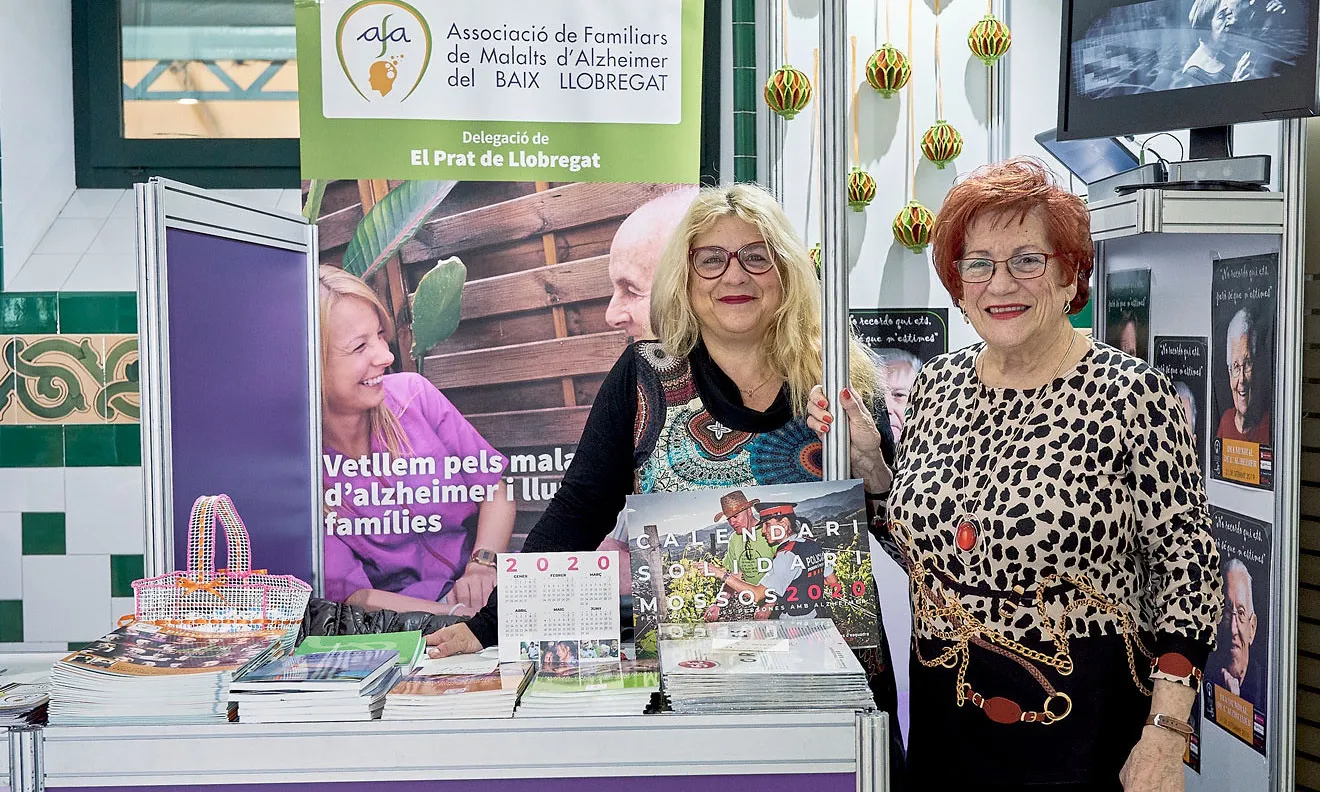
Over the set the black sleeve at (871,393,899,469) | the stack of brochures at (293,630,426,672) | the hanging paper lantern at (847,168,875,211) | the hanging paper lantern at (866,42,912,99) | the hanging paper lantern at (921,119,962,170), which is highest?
the hanging paper lantern at (866,42,912,99)

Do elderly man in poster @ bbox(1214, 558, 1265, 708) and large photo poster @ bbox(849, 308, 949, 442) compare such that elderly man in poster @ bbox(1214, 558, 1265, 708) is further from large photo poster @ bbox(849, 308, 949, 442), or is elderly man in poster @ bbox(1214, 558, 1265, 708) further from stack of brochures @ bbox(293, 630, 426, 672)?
stack of brochures @ bbox(293, 630, 426, 672)

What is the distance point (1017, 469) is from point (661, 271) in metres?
0.84

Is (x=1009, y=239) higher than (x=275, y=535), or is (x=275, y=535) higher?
(x=1009, y=239)

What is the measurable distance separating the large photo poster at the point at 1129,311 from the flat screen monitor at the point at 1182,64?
449 mm

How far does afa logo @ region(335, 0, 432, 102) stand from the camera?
9.25 ft

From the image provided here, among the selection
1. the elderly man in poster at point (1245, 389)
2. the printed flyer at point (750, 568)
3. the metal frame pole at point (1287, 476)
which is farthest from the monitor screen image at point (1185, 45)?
the printed flyer at point (750, 568)

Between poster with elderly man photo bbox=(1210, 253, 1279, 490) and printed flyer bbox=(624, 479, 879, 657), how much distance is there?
1056mm

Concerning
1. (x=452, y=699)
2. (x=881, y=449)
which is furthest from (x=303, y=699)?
(x=881, y=449)

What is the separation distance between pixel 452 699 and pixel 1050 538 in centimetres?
95

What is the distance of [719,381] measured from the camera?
210 centimetres

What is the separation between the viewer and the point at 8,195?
134 inches

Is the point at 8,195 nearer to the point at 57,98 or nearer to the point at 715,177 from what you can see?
the point at 57,98

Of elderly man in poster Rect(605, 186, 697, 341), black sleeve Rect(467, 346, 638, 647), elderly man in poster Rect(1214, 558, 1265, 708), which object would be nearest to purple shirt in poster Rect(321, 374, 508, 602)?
elderly man in poster Rect(605, 186, 697, 341)

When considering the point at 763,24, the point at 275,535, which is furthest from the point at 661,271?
the point at 763,24
